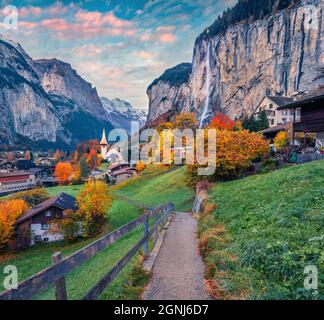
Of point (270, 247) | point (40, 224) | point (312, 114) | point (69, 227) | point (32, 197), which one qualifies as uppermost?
point (312, 114)

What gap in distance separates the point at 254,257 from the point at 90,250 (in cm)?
366

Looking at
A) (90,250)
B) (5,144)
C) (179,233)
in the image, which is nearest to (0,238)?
(179,233)

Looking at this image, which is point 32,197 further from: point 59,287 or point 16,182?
point 59,287

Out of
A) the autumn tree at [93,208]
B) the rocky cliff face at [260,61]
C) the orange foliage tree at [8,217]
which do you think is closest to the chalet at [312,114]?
the autumn tree at [93,208]

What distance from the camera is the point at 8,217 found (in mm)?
34875

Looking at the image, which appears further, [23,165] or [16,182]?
[23,165]

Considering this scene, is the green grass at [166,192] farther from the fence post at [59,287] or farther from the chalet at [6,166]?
the chalet at [6,166]

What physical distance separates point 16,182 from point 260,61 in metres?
92.8

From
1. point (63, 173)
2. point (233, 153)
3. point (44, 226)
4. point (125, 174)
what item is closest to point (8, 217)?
point (44, 226)

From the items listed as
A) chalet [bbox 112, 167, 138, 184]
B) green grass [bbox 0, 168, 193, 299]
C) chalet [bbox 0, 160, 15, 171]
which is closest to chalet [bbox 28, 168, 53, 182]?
chalet [bbox 0, 160, 15, 171]

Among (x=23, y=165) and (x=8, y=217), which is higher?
(x=23, y=165)

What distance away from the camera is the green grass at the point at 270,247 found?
16.3 ft

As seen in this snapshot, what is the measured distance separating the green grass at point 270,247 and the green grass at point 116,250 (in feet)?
7.04
